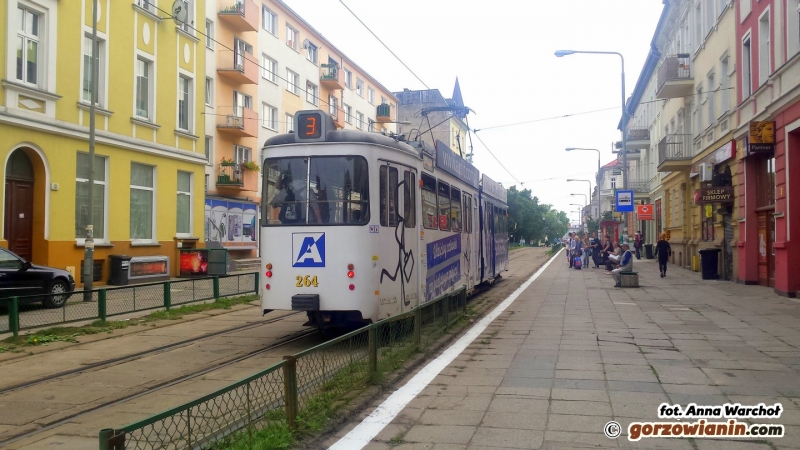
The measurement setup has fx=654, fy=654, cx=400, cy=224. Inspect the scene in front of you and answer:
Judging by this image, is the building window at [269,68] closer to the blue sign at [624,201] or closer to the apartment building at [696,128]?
the blue sign at [624,201]

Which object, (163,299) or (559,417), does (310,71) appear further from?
(559,417)

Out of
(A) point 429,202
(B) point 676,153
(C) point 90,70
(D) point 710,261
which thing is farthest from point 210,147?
(D) point 710,261

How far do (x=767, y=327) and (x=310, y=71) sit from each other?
1384 inches

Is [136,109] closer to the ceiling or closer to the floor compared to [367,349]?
closer to the ceiling

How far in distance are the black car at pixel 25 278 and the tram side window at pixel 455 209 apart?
819 cm

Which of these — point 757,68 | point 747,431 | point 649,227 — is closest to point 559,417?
point 747,431

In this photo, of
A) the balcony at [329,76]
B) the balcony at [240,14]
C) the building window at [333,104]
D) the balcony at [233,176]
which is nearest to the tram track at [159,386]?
the balcony at [233,176]

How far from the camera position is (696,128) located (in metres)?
27.1

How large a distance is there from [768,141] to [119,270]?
61.0 feet

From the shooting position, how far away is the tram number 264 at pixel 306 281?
9555 mm

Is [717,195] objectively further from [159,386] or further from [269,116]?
[269,116]

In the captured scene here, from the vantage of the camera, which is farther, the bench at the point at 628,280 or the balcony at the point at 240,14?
the balcony at the point at 240,14

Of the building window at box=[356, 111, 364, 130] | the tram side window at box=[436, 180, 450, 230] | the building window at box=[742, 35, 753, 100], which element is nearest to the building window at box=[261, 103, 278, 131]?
the building window at box=[356, 111, 364, 130]

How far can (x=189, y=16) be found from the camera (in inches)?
969
